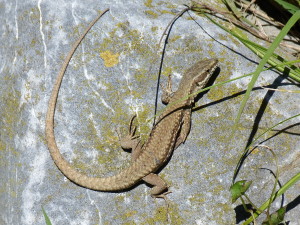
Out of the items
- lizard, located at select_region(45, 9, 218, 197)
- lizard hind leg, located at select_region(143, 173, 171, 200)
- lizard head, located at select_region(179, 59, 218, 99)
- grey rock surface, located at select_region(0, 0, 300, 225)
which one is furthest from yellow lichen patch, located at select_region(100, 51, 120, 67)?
lizard hind leg, located at select_region(143, 173, 171, 200)

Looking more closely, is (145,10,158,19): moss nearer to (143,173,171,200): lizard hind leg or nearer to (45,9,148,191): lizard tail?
(45,9,148,191): lizard tail

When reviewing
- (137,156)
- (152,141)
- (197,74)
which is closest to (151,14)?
(197,74)

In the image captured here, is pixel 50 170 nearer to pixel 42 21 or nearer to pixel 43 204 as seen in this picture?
pixel 43 204

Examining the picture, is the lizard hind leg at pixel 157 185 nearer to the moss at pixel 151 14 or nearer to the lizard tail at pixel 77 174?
the lizard tail at pixel 77 174

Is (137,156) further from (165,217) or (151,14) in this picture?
(151,14)

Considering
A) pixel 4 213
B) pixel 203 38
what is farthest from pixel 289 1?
pixel 4 213

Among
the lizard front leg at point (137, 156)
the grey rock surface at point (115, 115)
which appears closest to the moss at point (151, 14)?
the grey rock surface at point (115, 115)
